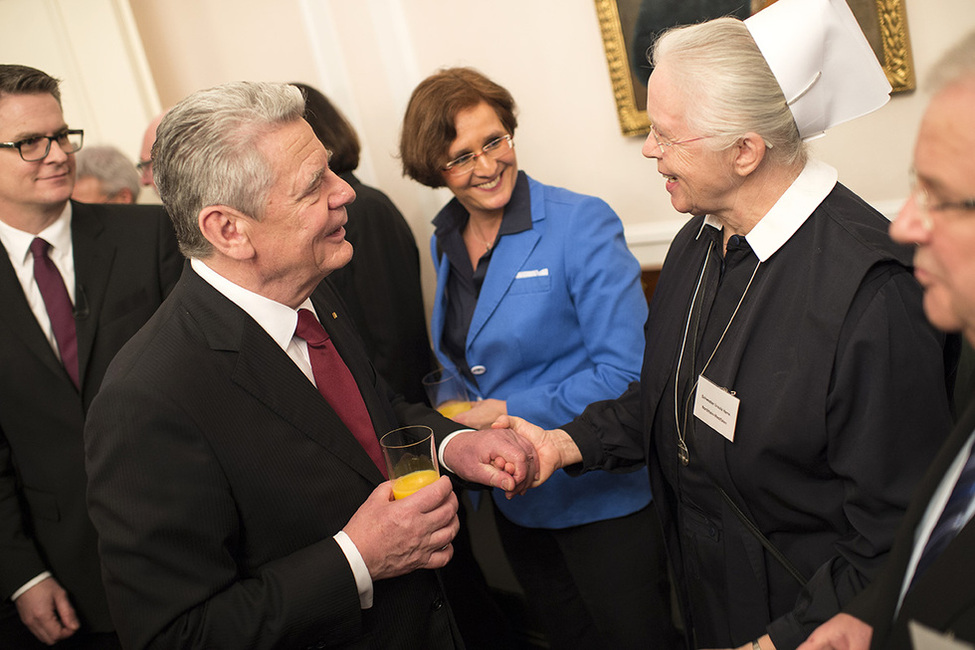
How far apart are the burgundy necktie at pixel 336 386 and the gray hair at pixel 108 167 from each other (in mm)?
2752

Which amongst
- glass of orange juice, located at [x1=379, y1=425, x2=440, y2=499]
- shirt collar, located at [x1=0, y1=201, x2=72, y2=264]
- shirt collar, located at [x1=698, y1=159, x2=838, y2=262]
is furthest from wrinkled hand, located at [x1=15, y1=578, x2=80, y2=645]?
shirt collar, located at [x1=698, y1=159, x2=838, y2=262]

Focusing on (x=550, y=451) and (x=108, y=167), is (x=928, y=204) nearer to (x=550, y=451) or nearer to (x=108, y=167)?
(x=550, y=451)

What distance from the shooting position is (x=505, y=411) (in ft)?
7.21

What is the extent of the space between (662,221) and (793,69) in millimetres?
1570

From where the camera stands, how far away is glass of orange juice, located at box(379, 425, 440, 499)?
4.65 ft

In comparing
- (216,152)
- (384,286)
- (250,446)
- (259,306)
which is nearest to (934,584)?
(250,446)

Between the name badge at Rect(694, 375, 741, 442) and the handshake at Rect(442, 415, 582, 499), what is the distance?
0.46 meters

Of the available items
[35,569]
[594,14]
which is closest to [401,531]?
[35,569]

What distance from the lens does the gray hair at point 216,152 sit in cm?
142

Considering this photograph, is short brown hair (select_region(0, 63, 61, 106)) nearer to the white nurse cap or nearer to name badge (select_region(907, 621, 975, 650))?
the white nurse cap

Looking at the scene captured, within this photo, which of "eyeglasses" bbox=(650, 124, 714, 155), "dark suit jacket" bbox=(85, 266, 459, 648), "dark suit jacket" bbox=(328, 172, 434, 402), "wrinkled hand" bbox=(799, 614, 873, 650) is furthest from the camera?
"dark suit jacket" bbox=(328, 172, 434, 402)

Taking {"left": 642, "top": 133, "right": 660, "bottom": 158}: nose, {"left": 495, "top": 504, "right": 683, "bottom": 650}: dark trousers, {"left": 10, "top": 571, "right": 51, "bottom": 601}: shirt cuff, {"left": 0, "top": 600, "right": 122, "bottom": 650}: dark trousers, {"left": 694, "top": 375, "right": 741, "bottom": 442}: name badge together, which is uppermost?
{"left": 642, "top": 133, "right": 660, "bottom": 158}: nose

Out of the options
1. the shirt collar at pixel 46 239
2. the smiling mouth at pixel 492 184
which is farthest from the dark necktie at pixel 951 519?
the shirt collar at pixel 46 239

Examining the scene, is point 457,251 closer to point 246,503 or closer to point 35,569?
point 246,503
